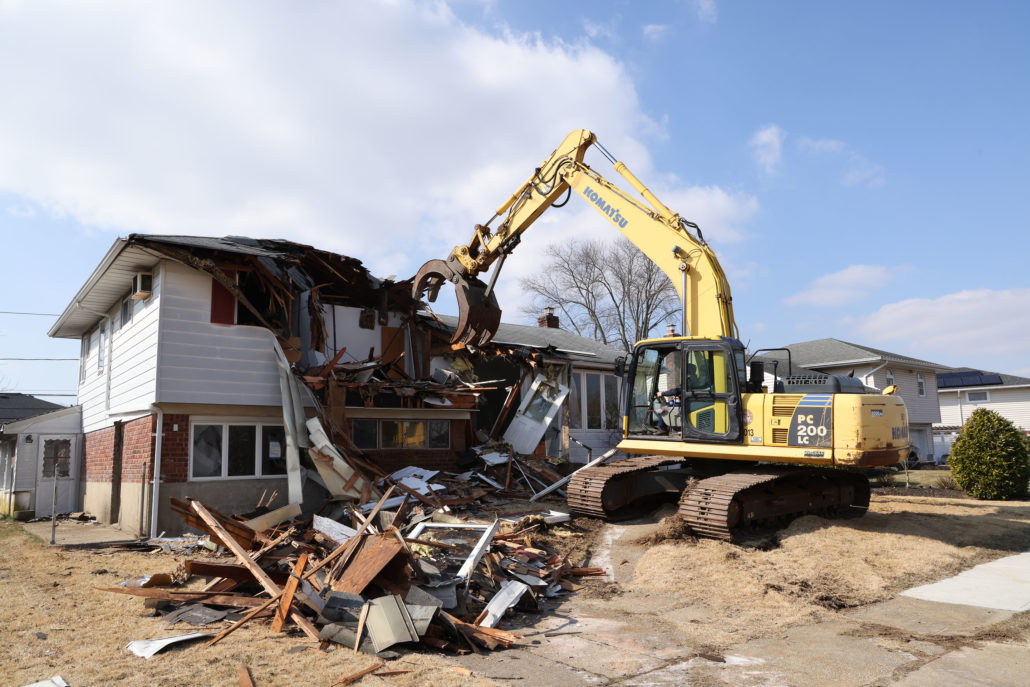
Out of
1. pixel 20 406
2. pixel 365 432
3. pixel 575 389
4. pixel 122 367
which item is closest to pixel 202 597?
pixel 365 432

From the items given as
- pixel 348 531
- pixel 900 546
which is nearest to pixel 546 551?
pixel 348 531

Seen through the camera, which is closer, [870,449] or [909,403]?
[870,449]

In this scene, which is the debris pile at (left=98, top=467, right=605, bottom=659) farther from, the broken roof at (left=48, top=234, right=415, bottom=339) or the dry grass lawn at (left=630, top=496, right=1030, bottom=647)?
the broken roof at (left=48, top=234, right=415, bottom=339)

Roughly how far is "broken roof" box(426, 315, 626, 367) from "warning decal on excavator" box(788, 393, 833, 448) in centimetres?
920

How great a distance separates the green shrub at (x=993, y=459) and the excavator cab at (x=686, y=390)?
10143mm

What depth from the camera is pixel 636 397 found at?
447 inches

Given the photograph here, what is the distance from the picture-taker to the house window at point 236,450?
12234 millimetres

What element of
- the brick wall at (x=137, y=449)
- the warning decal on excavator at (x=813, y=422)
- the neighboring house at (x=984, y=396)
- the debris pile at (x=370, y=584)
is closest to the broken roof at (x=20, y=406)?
the brick wall at (x=137, y=449)

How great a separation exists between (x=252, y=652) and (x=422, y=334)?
11699mm

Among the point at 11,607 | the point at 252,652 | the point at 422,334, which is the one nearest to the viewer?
the point at 252,652

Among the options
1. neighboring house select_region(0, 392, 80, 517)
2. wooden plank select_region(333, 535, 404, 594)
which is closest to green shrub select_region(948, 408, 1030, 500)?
wooden plank select_region(333, 535, 404, 594)

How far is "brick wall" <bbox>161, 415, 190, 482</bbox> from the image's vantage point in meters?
11.7

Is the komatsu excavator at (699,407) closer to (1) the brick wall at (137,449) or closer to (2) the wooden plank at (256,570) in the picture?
(2) the wooden plank at (256,570)

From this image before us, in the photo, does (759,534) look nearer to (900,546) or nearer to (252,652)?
(900,546)
